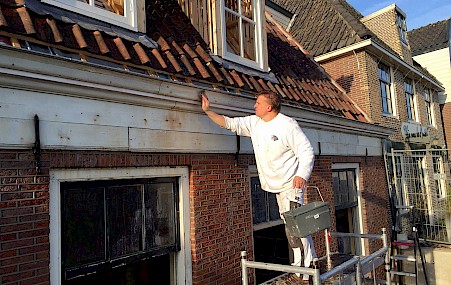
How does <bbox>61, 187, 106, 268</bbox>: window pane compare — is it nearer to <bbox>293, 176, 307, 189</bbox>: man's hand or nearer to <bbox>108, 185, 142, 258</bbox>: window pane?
<bbox>108, 185, 142, 258</bbox>: window pane

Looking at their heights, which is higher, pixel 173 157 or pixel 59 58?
pixel 59 58

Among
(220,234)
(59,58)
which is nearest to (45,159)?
(59,58)

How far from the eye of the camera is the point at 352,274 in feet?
15.3

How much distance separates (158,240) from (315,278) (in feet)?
5.91

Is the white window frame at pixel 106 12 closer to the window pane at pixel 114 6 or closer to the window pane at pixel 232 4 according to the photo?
the window pane at pixel 114 6

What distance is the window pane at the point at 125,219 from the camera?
3.62 meters

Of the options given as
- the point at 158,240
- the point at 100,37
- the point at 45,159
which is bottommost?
the point at 158,240

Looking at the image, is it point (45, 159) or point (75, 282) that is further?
point (75, 282)

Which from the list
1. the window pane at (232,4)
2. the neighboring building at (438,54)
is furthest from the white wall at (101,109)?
the neighboring building at (438,54)

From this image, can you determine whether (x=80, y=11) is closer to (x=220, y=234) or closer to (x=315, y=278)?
(x=220, y=234)

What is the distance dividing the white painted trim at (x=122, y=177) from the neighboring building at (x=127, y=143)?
12mm

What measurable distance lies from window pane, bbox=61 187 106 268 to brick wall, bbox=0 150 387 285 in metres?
0.27

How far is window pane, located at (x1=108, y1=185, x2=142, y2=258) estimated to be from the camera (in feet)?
11.9

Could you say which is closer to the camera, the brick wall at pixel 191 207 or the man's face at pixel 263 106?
the brick wall at pixel 191 207
